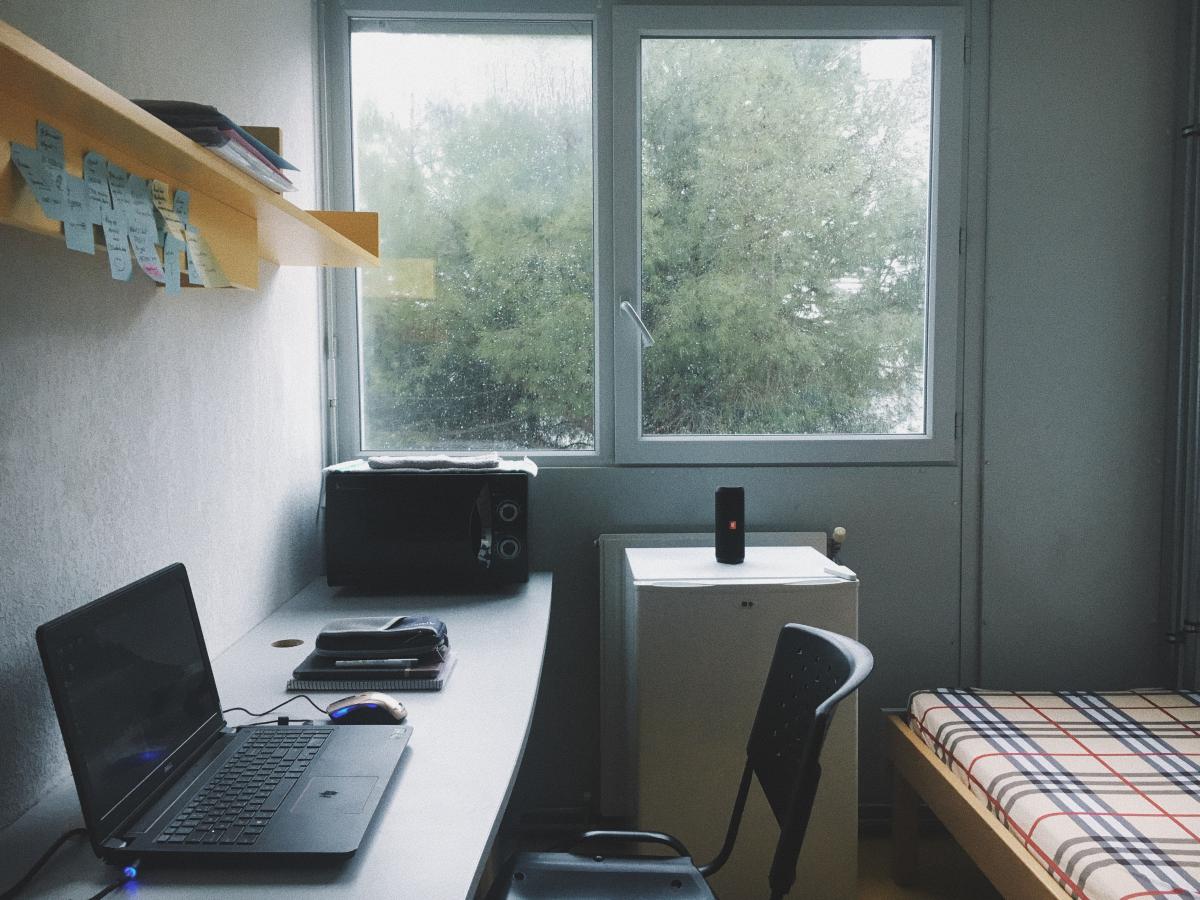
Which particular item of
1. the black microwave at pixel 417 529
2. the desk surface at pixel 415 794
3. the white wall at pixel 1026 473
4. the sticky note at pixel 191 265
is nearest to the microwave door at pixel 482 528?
the black microwave at pixel 417 529

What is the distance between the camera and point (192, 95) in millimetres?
1728

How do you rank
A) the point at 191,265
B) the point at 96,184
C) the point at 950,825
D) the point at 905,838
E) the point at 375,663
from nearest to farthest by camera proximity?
the point at 96,184
the point at 191,265
the point at 375,663
the point at 950,825
the point at 905,838

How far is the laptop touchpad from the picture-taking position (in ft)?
3.71

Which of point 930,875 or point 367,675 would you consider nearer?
point 367,675

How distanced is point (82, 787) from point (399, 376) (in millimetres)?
1789

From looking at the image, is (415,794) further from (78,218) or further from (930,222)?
(930,222)

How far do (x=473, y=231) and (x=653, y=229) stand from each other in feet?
1.74

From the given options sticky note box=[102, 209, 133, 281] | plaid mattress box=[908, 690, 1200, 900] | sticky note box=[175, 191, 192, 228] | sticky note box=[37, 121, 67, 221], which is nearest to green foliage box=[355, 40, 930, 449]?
plaid mattress box=[908, 690, 1200, 900]

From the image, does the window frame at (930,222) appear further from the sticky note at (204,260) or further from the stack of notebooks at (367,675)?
the sticky note at (204,260)

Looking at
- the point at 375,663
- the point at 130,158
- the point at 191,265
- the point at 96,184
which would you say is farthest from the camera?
the point at 375,663

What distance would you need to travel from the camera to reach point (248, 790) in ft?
3.88

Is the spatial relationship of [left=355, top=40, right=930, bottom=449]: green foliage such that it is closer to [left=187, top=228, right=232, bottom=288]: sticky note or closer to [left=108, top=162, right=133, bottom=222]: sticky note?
[left=187, top=228, right=232, bottom=288]: sticky note

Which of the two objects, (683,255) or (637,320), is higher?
(683,255)

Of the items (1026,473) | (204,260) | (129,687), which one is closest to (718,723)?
(1026,473)
